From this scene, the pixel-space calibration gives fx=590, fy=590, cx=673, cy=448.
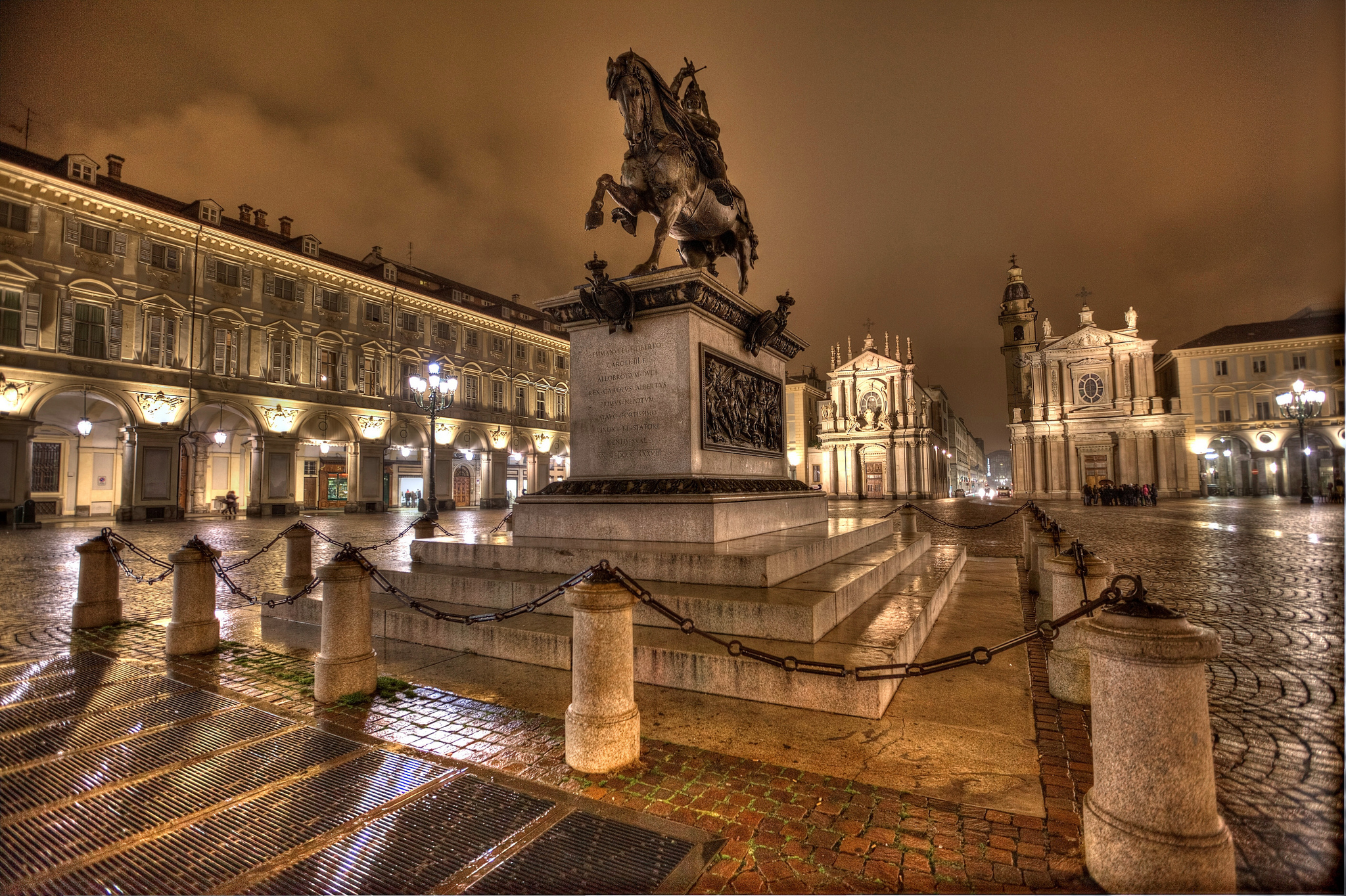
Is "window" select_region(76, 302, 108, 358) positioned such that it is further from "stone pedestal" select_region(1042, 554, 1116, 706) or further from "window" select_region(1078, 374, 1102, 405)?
"window" select_region(1078, 374, 1102, 405)

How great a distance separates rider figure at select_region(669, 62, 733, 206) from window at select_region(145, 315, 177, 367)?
30116 millimetres

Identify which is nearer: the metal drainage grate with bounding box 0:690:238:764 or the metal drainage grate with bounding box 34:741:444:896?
the metal drainage grate with bounding box 34:741:444:896

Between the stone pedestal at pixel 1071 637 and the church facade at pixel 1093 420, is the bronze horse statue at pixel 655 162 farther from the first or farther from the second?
the church facade at pixel 1093 420

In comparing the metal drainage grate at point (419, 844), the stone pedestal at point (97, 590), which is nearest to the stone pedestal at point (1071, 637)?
the metal drainage grate at point (419, 844)

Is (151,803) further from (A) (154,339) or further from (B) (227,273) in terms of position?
(B) (227,273)

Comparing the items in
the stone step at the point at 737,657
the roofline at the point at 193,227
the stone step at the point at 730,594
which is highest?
the roofline at the point at 193,227

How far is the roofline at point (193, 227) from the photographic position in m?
23.8

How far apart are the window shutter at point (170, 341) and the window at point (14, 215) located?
542 centimetres

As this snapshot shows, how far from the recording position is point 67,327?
80.1 ft

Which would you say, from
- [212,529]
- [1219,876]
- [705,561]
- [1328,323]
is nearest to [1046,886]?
[1219,876]

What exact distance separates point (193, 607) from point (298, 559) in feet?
7.74

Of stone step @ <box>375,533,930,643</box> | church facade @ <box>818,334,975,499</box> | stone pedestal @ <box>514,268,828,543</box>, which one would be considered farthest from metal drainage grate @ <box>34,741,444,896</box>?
church facade @ <box>818,334,975,499</box>

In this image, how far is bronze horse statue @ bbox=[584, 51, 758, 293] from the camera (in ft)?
23.9

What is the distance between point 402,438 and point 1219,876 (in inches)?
1604
